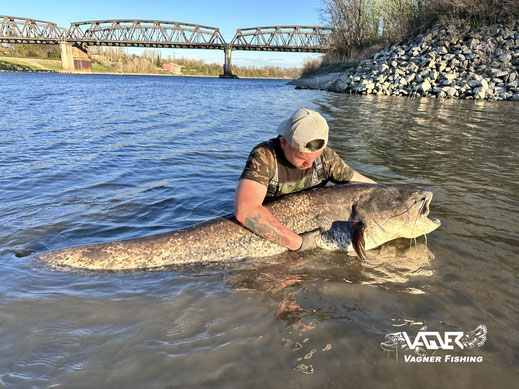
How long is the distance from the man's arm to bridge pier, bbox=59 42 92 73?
10274 centimetres

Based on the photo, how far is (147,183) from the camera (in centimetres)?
632

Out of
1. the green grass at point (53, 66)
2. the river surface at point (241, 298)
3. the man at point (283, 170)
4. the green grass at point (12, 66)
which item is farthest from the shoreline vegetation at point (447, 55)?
the green grass at point (53, 66)

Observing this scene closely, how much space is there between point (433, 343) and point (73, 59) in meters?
107

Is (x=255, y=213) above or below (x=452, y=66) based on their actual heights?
below

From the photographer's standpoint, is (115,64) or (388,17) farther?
(115,64)

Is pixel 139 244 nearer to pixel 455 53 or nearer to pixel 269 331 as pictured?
pixel 269 331

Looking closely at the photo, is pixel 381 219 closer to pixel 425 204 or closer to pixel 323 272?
pixel 425 204

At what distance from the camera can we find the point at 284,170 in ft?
11.8

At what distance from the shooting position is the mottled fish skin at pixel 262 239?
3.46 meters

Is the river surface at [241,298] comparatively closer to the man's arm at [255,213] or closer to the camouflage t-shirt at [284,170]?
the man's arm at [255,213]

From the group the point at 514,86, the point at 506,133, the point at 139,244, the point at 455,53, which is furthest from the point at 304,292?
the point at 455,53

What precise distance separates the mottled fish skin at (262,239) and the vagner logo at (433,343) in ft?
4.27

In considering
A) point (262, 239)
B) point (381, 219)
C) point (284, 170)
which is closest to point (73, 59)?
point (284, 170)

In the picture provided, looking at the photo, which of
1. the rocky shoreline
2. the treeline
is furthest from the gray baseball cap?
the treeline
